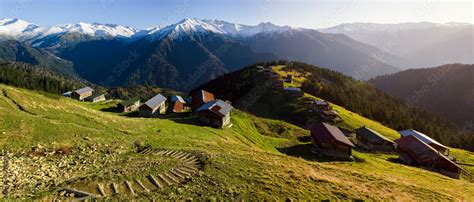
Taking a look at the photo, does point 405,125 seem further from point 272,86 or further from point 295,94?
point 272,86

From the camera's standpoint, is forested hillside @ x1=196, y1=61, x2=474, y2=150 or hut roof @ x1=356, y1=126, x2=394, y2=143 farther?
forested hillside @ x1=196, y1=61, x2=474, y2=150

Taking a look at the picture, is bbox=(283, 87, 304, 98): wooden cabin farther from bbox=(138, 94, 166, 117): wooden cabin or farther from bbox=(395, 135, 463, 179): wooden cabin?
bbox=(138, 94, 166, 117): wooden cabin

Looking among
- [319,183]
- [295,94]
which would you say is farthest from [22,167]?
[295,94]

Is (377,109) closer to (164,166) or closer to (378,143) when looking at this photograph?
(378,143)

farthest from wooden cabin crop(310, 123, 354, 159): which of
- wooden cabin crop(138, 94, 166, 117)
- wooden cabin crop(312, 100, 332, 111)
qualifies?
wooden cabin crop(312, 100, 332, 111)

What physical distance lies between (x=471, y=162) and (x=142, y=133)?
90.2 m

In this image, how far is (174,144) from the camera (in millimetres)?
39594

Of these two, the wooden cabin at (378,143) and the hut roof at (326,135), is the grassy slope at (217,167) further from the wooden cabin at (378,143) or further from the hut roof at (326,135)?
the wooden cabin at (378,143)

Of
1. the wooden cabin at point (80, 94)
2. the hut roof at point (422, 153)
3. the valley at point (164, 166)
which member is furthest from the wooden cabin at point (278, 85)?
the valley at point (164, 166)

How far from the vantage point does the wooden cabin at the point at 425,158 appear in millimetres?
63844

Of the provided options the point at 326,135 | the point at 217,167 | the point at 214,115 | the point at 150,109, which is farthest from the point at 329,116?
the point at 217,167

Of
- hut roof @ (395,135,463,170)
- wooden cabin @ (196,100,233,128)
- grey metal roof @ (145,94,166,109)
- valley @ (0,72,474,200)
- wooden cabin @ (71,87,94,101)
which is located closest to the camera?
valley @ (0,72,474,200)

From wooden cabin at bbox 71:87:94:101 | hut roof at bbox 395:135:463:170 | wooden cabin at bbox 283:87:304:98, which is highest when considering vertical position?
wooden cabin at bbox 283:87:304:98

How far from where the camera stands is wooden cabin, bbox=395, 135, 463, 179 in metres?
63.8
